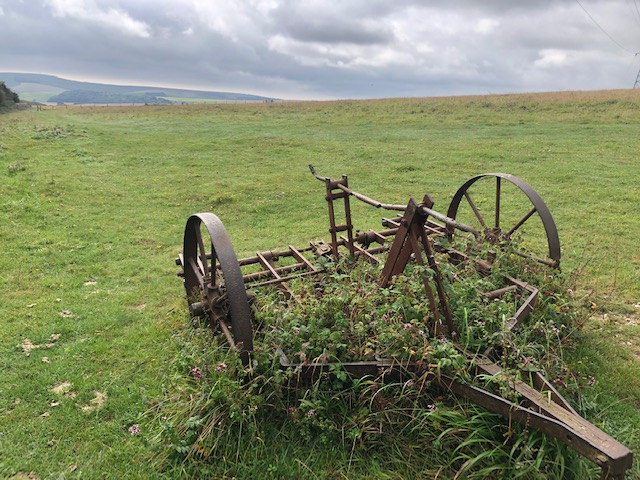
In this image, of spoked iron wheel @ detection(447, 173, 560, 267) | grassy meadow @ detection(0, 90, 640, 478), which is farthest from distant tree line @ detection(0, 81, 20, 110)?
spoked iron wheel @ detection(447, 173, 560, 267)

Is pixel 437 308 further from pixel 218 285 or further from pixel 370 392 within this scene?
pixel 218 285

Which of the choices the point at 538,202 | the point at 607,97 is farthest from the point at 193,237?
the point at 607,97

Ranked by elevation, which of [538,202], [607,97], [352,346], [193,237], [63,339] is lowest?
[63,339]

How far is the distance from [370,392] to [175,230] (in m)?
6.98

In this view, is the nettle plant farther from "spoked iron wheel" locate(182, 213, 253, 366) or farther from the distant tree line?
the distant tree line

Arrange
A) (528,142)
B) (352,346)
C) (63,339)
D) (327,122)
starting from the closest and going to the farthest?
1. (352,346)
2. (63,339)
3. (528,142)
4. (327,122)

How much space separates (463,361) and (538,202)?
2.29 m

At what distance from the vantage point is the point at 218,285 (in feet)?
13.9

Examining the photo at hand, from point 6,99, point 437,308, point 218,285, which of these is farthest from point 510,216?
point 6,99

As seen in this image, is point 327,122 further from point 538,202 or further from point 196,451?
point 196,451

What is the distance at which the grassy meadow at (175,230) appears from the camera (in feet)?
11.9

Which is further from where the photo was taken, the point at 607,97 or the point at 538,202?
the point at 607,97

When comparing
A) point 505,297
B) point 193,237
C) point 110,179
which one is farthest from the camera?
point 110,179

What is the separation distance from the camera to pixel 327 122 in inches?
1004
